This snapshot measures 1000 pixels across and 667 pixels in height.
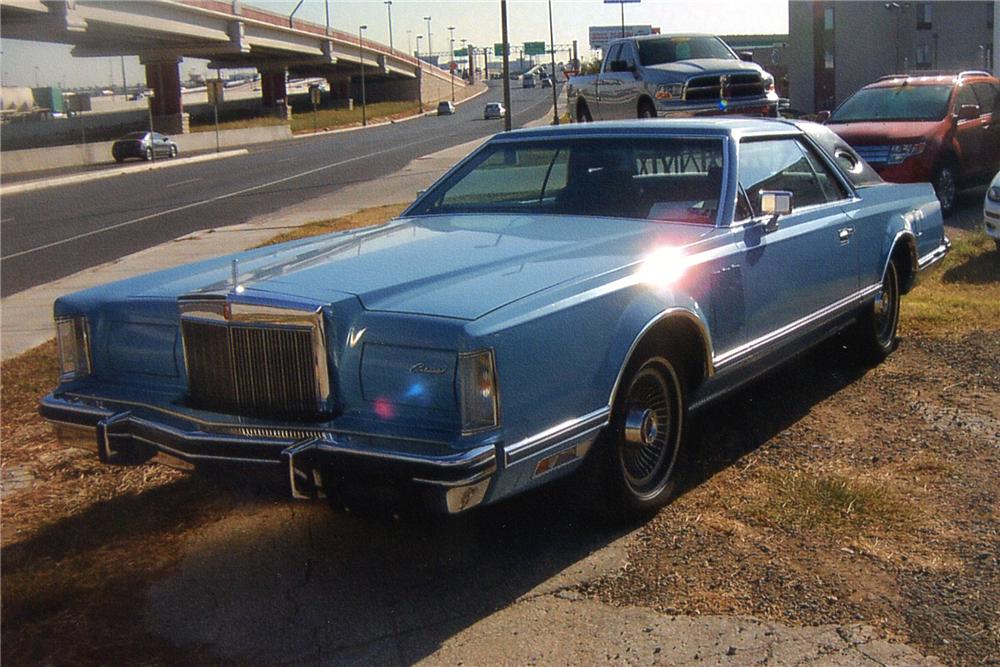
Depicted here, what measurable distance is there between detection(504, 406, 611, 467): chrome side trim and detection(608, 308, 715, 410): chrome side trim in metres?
0.09

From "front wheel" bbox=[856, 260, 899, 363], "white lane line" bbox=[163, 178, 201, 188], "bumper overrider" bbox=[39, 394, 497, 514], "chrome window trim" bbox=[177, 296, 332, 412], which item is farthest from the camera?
"white lane line" bbox=[163, 178, 201, 188]

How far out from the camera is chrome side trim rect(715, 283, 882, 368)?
4.89 metres

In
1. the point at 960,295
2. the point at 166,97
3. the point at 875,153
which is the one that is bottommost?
the point at 960,295

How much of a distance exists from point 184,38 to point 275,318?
62365 millimetres

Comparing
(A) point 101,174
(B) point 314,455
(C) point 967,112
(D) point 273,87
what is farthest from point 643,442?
(D) point 273,87

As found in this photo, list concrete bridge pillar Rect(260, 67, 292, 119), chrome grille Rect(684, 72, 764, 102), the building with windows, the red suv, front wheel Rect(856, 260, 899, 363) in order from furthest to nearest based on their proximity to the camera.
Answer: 1. concrete bridge pillar Rect(260, 67, 292, 119)
2. the building with windows
3. chrome grille Rect(684, 72, 764, 102)
4. the red suv
5. front wheel Rect(856, 260, 899, 363)

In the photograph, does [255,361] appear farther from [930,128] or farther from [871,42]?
[871,42]

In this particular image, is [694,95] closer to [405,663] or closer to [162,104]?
[405,663]

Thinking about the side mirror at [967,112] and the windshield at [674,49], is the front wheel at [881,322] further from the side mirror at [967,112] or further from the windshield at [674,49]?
the windshield at [674,49]

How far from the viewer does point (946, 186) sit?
13445 mm

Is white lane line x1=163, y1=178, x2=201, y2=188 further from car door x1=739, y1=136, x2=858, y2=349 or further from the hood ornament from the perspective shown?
the hood ornament

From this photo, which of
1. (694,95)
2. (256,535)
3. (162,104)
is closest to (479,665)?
(256,535)

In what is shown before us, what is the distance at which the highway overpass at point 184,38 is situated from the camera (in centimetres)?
4897

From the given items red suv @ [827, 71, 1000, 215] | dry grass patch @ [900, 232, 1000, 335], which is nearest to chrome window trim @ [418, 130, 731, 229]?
dry grass patch @ [900, 232, 1000, 335]
